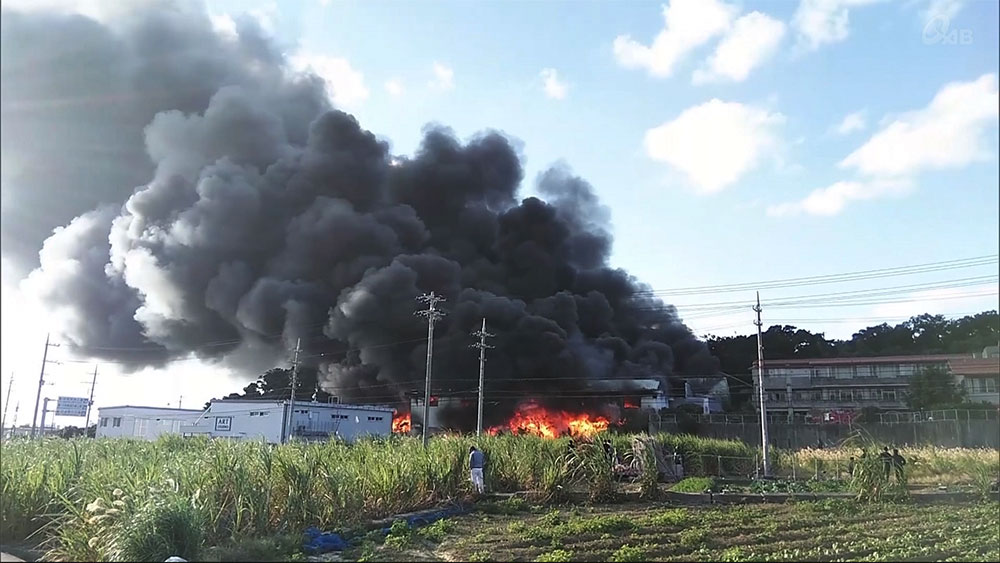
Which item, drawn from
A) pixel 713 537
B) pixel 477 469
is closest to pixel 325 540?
pixel 713 537

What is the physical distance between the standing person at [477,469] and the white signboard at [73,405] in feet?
197

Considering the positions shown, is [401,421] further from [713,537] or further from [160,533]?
[160,533]

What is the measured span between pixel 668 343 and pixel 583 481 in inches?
2035

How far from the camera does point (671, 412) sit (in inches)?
2018

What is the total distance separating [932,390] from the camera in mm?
38656

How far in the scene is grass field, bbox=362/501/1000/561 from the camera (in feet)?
30.7

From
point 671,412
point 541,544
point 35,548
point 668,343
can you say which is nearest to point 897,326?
point 668,343

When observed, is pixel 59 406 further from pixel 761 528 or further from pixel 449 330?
pixel 761 528

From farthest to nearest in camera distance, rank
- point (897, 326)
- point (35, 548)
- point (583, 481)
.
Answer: point (897, 326) → point (583, 481) → point (35, 548)

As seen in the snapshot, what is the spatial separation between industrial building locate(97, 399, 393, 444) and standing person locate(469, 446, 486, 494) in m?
32.2

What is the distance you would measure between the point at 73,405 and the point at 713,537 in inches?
2779

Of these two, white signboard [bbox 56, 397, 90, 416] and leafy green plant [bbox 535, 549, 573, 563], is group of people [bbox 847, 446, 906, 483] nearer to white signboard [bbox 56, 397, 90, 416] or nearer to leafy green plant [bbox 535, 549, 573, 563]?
leafy green plant [bbox 535, 549, 573, 563]

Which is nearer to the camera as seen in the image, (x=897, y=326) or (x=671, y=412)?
(x=671, y=412)

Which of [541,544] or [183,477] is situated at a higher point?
[183,477]
